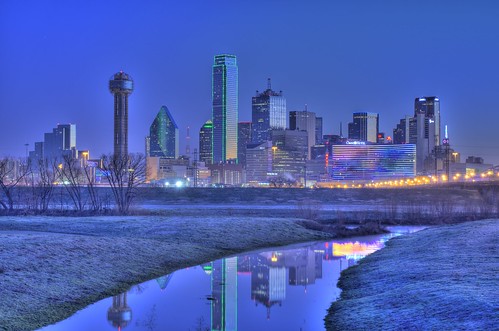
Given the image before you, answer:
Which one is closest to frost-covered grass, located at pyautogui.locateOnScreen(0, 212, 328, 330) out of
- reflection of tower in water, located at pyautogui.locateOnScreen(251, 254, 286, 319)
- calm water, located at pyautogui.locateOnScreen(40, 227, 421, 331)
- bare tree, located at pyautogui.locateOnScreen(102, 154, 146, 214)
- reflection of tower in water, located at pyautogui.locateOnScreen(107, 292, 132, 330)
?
reflection of tower in water, located at pyautogui.locateOnScreen(107, 292, 132, 330)

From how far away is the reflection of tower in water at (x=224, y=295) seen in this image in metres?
26.1

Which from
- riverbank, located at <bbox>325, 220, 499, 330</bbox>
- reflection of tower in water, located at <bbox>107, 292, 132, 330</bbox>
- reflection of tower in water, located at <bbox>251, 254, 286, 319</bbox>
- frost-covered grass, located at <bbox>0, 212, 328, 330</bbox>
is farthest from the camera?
reflection of tower in water, located at <bbox>251, 254, 286, 319</bbox>

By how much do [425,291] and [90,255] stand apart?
63.3ft

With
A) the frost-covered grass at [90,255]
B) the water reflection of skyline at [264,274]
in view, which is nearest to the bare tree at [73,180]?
the frost-covered grass at [90,255]

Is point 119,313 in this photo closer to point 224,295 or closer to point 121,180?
point 224,295

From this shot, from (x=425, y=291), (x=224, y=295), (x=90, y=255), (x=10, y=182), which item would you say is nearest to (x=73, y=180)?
(x=10, y=182)

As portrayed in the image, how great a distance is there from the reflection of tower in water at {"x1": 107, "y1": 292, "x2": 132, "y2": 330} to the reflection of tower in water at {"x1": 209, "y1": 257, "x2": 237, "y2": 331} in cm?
351

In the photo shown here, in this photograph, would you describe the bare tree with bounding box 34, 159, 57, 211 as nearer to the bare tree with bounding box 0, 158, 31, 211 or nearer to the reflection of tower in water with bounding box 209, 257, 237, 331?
the bare tree with bounding box 0, 158, 31, 211

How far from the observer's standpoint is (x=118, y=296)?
1223 inches

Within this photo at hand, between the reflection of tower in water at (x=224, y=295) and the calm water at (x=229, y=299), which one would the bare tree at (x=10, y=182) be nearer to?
the reflection of tower in water at (x=224, y=295)

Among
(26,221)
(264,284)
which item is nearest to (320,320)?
(264,284)

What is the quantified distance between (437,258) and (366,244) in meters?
22.7

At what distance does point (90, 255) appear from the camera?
36.7 meters

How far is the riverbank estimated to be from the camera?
70.7ft
